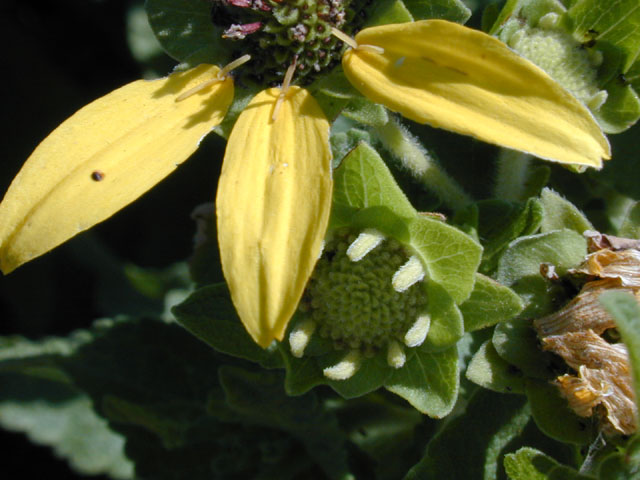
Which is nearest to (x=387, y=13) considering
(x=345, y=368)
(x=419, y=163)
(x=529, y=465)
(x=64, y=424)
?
(x=419, y=163)

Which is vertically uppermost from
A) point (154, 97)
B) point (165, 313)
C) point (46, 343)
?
point (154, 97)

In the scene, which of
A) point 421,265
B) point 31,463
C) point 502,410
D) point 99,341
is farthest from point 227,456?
point 421,265

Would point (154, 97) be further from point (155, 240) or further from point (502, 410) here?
point (155, 240)

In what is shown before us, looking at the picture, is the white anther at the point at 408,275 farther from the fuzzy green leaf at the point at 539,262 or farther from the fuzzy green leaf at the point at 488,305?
the fuzzy green leaf at the point at 539,262

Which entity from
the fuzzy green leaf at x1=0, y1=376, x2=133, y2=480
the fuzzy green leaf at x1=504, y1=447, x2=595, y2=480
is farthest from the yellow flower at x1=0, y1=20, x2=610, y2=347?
the fuzzy green leaf at x1=0, y1=376, x2=133, y2=480

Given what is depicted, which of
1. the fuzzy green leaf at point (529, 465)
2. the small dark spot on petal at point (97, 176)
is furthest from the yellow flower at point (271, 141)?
the fuzzy green leaf at point (529, 465)

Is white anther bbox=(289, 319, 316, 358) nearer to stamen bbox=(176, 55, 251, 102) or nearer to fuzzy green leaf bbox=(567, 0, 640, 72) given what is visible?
stamen bbox=(176, 55, 251, 102)

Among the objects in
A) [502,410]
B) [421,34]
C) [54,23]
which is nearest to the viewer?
[421,34]

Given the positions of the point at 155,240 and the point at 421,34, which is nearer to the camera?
the point at 421,34
